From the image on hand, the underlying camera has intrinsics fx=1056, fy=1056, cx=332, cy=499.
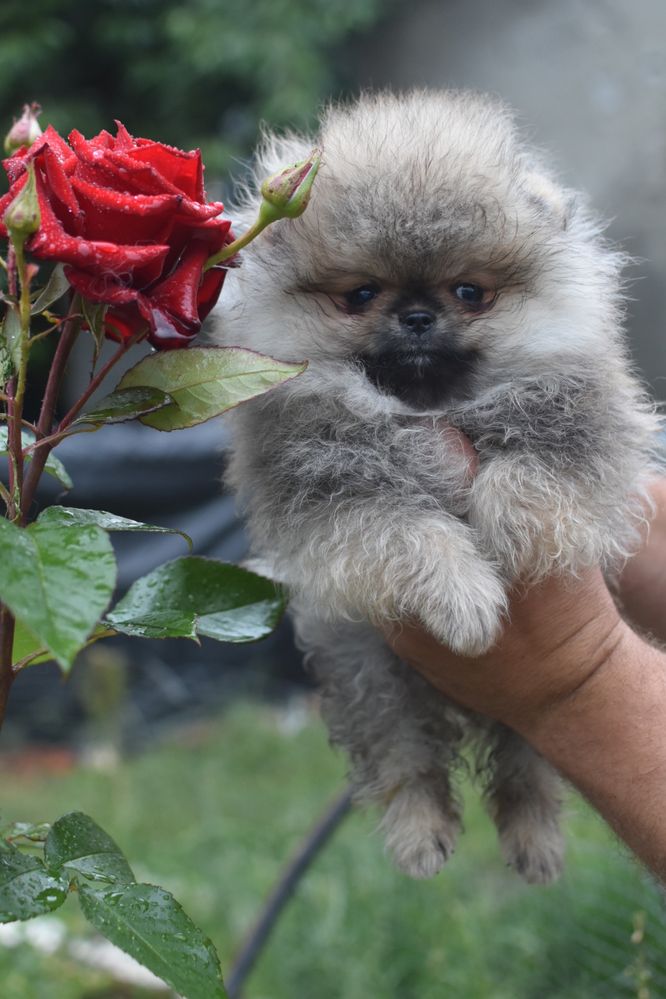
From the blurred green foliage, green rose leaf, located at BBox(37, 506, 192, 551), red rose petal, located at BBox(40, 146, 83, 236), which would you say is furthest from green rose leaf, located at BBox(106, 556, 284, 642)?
the blurred green foliage

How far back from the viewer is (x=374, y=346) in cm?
177

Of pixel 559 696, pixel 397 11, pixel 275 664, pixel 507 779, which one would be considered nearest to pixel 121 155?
pixel 559 696

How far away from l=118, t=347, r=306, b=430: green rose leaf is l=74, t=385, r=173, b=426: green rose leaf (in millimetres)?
18

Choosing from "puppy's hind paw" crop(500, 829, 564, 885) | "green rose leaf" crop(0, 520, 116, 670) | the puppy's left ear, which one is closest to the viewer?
"green rose leaf" crop(0, 520, 116, 670)

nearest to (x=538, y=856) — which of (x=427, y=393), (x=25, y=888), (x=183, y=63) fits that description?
(x=427, y=393)

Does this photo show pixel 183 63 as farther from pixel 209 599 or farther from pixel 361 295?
pixel 209 599

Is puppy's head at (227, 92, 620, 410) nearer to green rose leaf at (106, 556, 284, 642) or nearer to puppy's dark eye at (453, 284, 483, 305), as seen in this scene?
puppy's dark eye at (453, 284, 483, 305)

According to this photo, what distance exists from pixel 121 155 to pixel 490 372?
2.65 ft

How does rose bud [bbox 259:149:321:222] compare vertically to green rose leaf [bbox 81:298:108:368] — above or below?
above

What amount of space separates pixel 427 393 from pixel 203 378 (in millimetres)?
665

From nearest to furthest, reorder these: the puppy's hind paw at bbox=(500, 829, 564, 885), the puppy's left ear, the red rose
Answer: the red rose → the puppy's left ear → the puppy's hind paw at bbox=(500, 829, 564, 885)

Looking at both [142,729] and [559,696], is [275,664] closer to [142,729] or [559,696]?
[142,729]

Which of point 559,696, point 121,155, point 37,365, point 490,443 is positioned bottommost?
point 37,365

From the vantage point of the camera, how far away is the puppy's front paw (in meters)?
1.62
